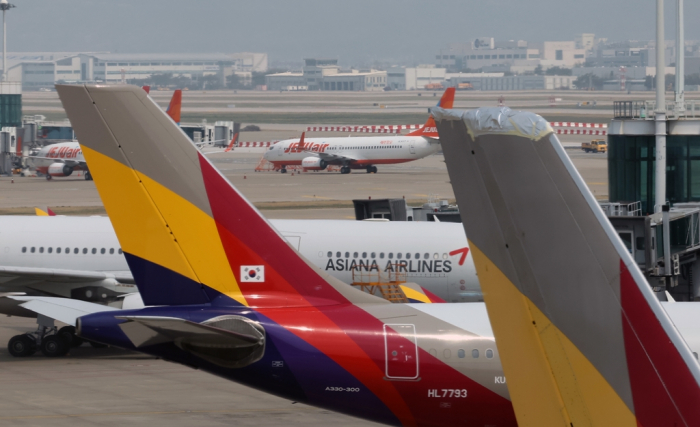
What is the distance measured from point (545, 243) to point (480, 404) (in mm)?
5618

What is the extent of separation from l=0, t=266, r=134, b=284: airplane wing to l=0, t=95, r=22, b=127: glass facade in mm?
74588

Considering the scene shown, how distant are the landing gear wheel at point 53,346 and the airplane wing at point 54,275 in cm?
150

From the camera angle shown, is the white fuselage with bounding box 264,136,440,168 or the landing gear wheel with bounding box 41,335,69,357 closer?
the landing gear wheel with bounding box 41,335,69,357

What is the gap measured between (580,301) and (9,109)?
9531 centimetres

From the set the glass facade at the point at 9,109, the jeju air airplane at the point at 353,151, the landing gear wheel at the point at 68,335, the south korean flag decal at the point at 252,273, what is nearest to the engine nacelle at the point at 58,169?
the glass facade at the point at 9,109

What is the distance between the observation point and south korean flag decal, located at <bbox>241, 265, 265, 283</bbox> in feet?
38.9

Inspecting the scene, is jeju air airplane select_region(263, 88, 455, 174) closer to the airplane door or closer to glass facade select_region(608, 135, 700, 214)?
glass facade select_region(608, 135, 700, 214)

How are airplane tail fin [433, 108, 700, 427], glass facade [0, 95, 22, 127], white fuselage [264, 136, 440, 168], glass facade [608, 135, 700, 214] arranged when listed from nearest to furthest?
airplane tail fin [433, 108, 700, 427], glass facade [608, 135, 700, 214], white fuselage [264, 136, 440, 168], glass facade [0, 95, 22, 127]

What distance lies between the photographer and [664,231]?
22.9 meters

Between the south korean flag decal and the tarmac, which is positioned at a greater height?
the south korean flag decal

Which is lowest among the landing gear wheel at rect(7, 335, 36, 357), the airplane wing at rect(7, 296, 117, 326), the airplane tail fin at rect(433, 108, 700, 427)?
the landing gear wheel at rect(7, 335, 36, 357)

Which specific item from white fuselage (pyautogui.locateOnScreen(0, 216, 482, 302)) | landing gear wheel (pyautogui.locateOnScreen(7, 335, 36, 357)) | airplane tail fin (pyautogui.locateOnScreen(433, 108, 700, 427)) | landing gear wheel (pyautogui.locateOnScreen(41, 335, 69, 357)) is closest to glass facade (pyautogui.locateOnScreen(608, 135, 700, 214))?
white fuselage (pyautogui.locateOnScreen(0, 216, 482, 302))

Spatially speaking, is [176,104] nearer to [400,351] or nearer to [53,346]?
[53,346]

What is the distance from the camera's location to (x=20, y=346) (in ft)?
75.8
